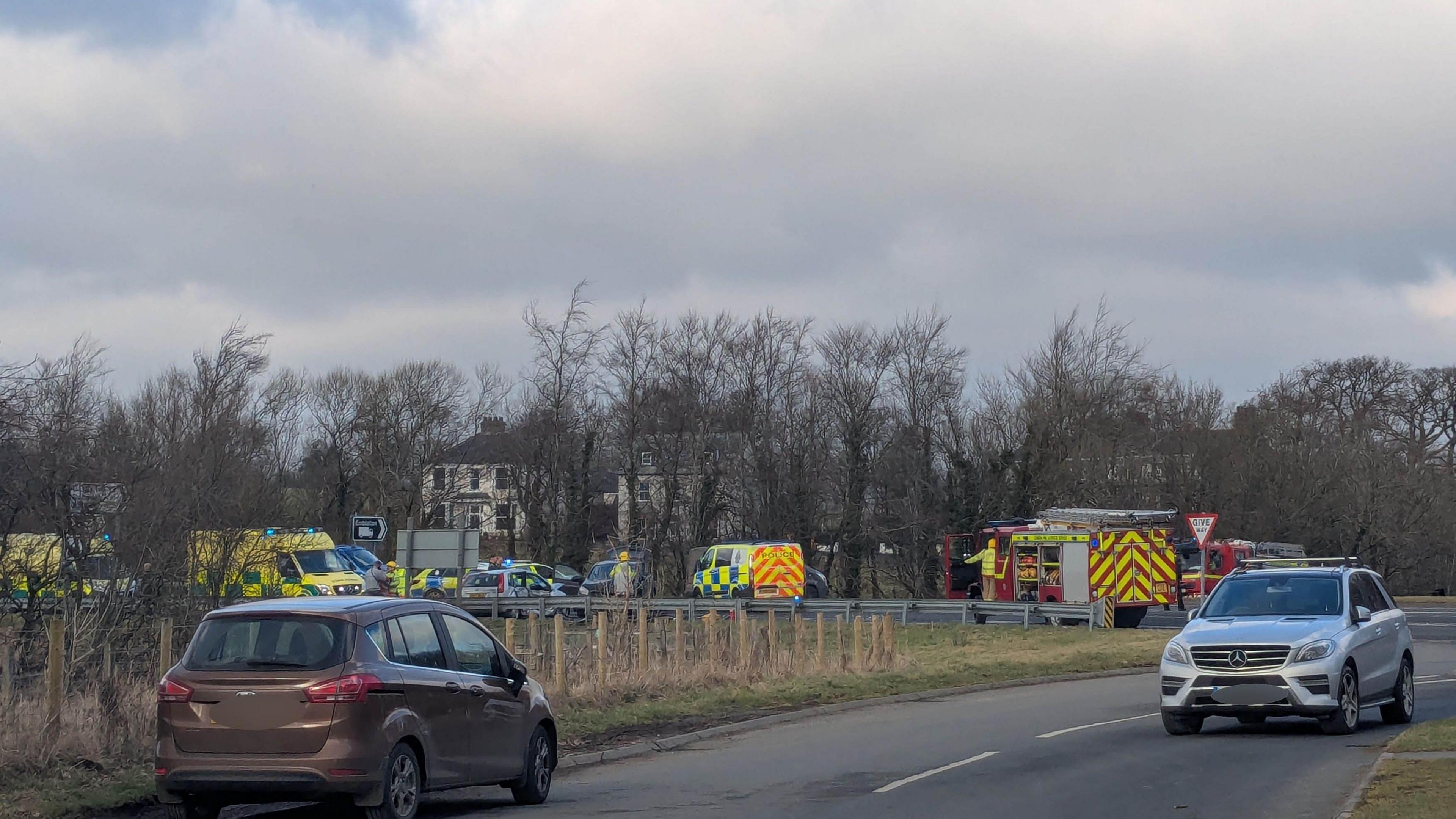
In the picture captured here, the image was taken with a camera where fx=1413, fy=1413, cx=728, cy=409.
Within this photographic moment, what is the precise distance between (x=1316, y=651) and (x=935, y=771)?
424 centimetres

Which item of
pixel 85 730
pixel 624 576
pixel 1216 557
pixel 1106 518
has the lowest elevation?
pixel 85 730

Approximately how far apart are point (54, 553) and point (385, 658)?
11.9 m

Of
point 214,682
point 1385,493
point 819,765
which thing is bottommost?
point 819,765

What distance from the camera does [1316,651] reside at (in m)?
13.9

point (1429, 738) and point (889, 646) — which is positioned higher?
point (889, 646)

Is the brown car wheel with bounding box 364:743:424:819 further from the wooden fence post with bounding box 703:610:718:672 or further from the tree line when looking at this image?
the tree line

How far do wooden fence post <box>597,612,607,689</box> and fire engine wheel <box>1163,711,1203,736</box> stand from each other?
6.98 m

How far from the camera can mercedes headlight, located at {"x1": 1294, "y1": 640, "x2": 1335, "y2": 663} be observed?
45.5 feet

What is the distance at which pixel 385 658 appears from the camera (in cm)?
938

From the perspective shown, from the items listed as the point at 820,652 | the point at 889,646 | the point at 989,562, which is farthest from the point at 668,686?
the point at 989,562

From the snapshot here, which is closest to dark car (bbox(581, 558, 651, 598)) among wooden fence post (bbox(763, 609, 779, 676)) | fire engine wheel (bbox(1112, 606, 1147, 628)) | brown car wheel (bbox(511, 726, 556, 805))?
wooden fence post (bbox(763, 609, 779, 676))

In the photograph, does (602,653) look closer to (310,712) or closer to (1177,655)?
A: (1177,655)

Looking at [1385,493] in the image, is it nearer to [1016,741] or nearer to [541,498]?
[541,498]

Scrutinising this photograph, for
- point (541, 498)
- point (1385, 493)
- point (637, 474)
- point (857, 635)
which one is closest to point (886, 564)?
point (637, 474)
